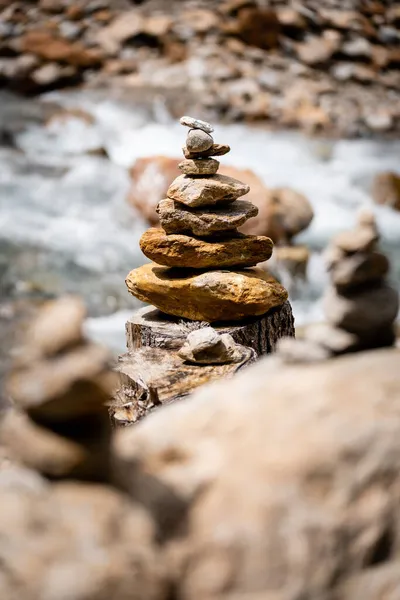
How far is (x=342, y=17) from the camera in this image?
36.3 ft

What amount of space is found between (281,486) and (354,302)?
482 mm

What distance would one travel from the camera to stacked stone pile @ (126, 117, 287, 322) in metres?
3.35

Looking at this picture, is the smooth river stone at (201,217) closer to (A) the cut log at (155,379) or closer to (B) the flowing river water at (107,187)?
(A) the cut log at (155,379)

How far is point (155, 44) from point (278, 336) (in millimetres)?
7888

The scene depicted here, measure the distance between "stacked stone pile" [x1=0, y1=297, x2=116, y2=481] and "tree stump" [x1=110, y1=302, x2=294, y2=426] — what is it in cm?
157

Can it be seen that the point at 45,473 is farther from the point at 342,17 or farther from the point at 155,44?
the point at 342,17

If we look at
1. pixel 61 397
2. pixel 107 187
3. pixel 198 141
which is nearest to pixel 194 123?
pixel 198 141

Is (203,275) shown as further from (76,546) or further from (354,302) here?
(76,546)

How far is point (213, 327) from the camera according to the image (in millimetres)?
3443

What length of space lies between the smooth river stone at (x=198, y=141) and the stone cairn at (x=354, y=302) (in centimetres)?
185

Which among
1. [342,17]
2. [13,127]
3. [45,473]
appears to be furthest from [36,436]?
[342,17]

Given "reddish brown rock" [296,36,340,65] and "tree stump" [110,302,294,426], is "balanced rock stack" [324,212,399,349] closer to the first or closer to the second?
"tree stump" [110,302,294,426]

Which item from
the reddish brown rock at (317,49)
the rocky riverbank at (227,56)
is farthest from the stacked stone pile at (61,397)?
the reddish brown rock at (317,49)

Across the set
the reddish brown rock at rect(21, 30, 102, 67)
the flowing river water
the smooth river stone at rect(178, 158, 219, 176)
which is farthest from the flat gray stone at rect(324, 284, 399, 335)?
the reddish brown rock at rect(21, 30, 102, 67)
